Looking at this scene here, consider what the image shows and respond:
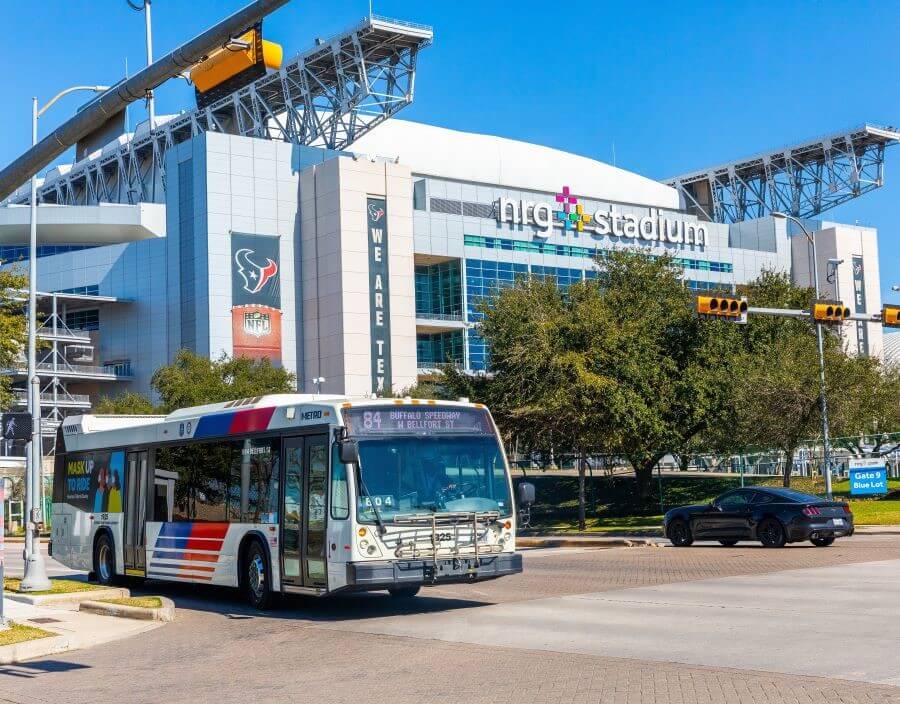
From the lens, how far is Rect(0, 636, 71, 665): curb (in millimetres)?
13695

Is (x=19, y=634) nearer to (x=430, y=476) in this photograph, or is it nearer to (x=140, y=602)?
(x=140, y=602)

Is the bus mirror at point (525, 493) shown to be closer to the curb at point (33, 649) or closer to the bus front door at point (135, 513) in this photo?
the curb at point (33, 649)

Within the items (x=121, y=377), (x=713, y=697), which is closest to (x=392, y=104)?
(x=121, y=377)

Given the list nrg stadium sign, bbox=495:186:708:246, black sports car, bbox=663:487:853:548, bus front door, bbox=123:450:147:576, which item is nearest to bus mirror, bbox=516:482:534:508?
bus front door, bbox=123:450:147:576

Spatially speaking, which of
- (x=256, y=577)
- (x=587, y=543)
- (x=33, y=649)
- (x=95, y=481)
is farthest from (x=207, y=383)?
(x=33, y=649)

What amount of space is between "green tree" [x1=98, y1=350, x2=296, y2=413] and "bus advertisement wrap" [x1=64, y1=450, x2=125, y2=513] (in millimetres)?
31130

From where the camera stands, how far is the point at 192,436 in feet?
65.2

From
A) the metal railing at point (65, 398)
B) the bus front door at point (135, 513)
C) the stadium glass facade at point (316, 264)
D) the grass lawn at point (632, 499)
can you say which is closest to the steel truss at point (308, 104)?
the stadium glass facade at point (316, 264)

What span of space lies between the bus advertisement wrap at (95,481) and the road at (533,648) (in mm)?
3236

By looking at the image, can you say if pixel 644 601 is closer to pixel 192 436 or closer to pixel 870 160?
pixel 192 436

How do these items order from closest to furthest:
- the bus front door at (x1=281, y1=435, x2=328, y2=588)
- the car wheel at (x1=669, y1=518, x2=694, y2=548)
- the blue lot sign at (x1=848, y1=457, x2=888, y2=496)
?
1. the bus front door at (x1=281, y1=435, x2=328, y2=588)
2. the car wheel at (x1=669, y1=518, x2=694, y2=548)
3. the blue lot sign at (x1=848, y1=457, x2=888, y2=496)

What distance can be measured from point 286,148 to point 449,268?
51.7 ft

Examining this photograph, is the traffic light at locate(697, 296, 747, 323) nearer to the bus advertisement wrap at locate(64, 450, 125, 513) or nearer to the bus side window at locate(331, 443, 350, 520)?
the bus advertisement wrap at locate(64, 450, 125, 513)

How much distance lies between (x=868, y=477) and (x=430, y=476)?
30.0 m
